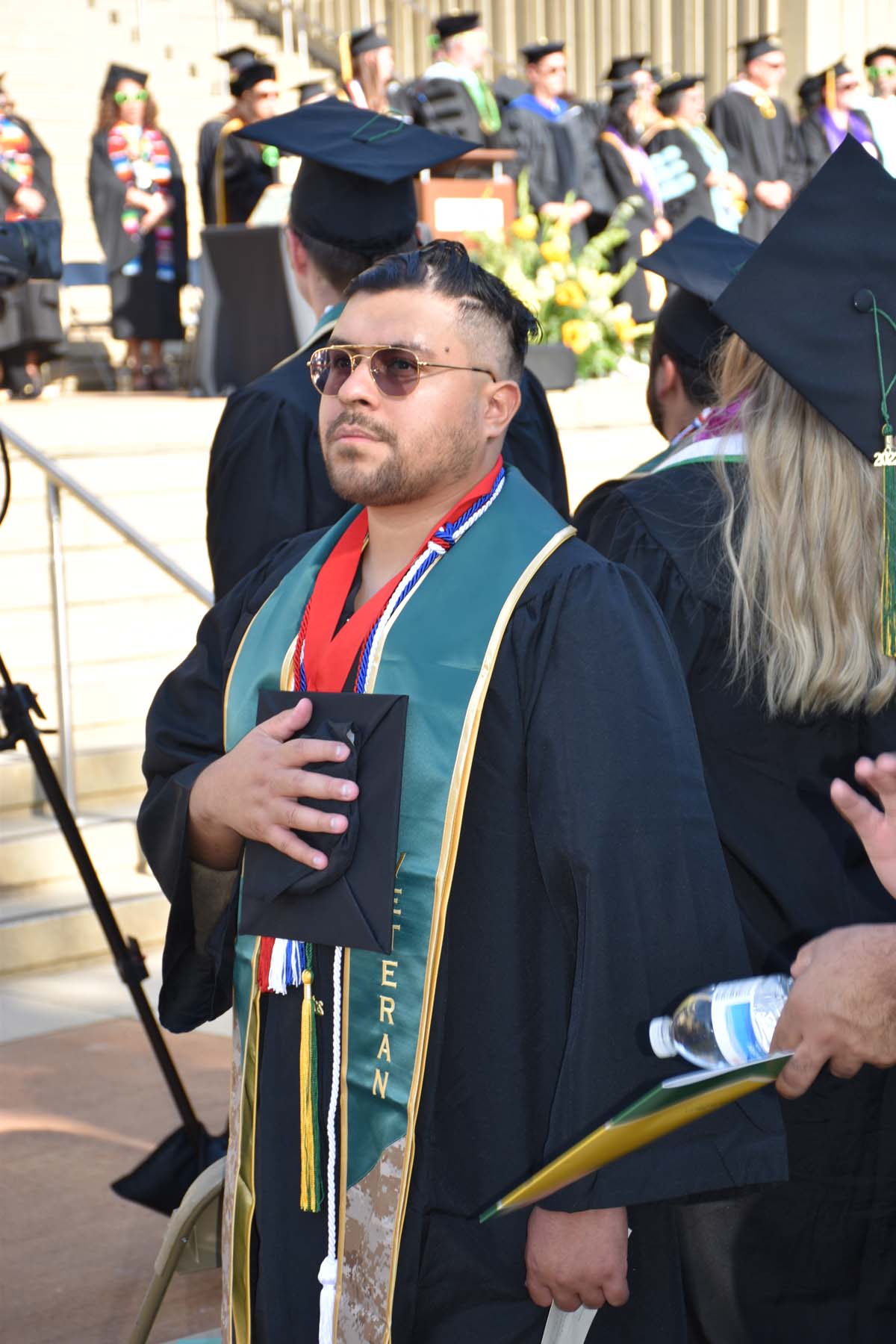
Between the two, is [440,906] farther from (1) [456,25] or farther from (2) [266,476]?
(1) [456,25]

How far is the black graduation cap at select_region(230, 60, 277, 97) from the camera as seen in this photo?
10609 mm

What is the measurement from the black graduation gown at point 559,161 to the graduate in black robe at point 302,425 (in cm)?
881

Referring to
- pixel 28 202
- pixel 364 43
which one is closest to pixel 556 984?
pixel 28 202

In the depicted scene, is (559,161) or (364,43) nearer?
(364,43)

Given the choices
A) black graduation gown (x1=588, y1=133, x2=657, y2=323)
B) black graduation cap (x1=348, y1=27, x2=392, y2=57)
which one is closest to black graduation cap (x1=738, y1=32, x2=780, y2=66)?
black graduation gown (x1=588, y1=133, x2=657, y2=323)

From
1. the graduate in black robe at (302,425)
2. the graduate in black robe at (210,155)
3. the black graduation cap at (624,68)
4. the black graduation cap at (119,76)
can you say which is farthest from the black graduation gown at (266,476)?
the black graduation cap at (624,68)

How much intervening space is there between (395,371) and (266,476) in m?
0.97

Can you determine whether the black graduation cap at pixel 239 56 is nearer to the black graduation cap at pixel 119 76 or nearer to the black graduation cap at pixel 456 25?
the black graduation cap at pixel 119 76

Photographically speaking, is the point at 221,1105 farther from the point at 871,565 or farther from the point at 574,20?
the point at 574,20

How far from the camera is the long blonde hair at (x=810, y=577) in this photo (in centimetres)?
200

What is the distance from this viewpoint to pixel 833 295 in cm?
204

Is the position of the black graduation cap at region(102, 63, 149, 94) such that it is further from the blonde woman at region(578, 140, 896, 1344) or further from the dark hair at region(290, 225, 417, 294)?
the blonde woman at region(578, 140, 896, 1344)

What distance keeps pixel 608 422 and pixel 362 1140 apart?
744cm

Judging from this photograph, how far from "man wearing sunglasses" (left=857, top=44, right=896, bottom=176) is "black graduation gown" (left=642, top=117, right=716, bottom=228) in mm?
1299
